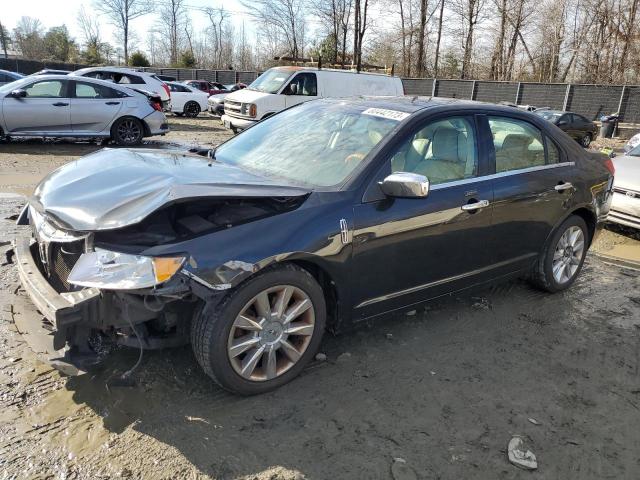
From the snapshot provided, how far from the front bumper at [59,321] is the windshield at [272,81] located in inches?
479

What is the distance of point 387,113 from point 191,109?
20113 millimetres

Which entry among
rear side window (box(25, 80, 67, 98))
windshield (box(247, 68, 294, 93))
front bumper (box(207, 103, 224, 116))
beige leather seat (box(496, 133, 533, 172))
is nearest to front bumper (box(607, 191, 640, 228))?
beige leather seat (box(496, 133, 533, 172))

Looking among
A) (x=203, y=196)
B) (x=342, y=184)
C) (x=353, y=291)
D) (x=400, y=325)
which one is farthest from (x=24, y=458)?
(x=400, y=325)

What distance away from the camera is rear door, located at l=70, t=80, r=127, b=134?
11555mm

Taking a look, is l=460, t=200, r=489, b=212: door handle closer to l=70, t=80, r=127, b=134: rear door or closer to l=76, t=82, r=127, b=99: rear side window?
l=70, t=80, r=127, b=134: rear door

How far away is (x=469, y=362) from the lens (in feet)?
12.0

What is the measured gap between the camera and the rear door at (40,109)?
1098cm

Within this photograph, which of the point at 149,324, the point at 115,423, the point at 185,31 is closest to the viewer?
the point at 115,423

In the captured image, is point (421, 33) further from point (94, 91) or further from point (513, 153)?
point (513, 153)

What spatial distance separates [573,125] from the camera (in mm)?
20828

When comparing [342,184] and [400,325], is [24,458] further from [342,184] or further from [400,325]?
[400,325]

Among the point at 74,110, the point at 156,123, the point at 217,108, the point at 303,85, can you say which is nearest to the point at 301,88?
the point at 303,85

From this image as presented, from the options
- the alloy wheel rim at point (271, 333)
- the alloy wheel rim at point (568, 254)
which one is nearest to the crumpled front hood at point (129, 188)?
the alloy wheel rim at point (271, 333)

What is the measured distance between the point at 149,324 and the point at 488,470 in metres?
1.96
